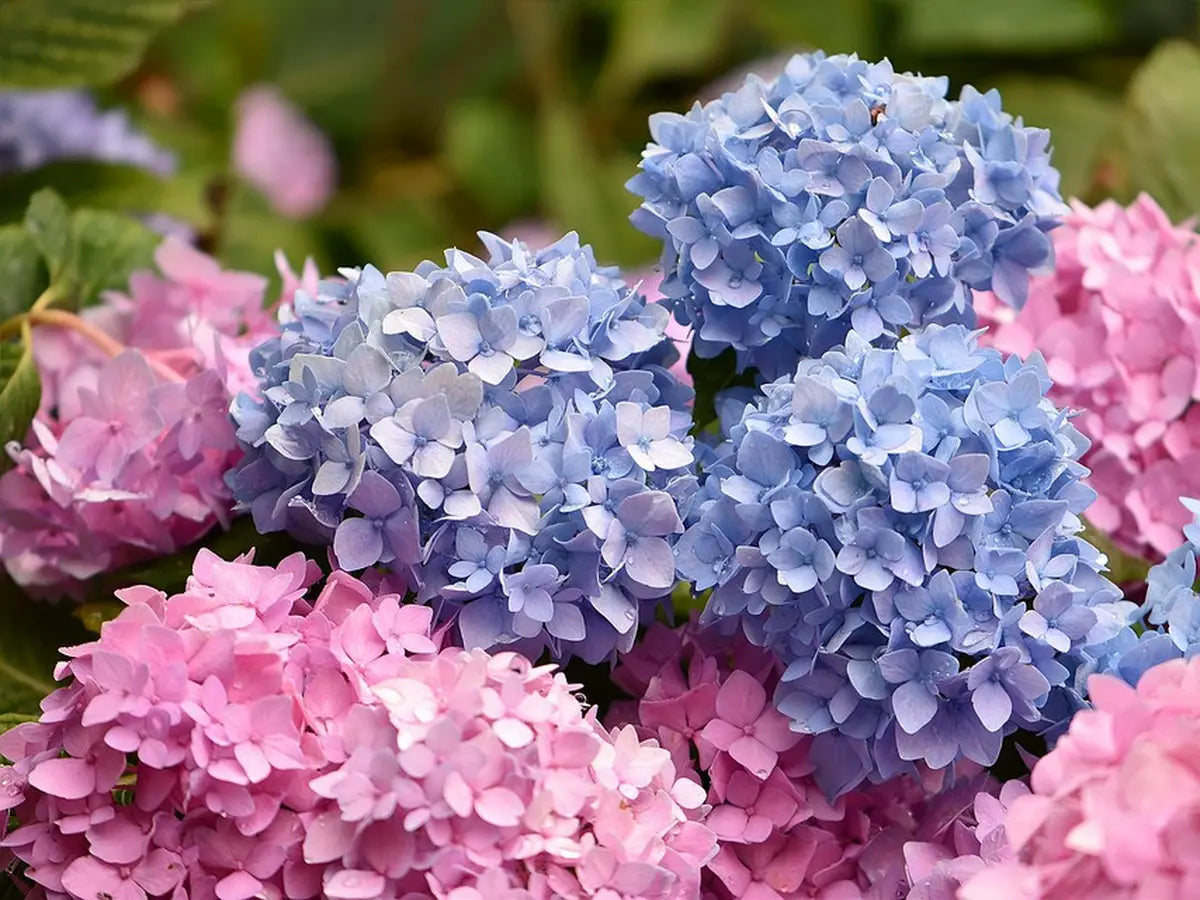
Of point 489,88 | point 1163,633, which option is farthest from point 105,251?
point 489,88

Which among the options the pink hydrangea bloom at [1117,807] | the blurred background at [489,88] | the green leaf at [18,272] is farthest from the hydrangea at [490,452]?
the blurred background at [489,88]

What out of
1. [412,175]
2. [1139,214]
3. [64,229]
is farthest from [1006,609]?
[412,175]

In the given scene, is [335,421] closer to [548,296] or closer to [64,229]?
[548,296]

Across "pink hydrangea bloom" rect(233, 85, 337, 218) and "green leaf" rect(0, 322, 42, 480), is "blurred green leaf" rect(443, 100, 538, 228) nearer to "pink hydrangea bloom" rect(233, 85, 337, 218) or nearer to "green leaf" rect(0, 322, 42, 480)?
"pink hydrangea bloom" rect(233, 85, 337, 218)

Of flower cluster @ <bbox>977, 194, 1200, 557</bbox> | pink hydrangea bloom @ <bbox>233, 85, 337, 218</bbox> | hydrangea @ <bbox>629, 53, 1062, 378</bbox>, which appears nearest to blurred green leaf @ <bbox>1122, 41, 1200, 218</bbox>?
flower cluster @ <bbox>977, 194, 1200, 557</bbox>

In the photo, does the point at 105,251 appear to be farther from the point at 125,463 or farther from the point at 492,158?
the point at 492,158

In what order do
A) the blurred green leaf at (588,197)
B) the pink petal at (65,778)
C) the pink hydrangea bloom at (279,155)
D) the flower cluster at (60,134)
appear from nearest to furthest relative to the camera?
the pink petal at (65,778) < the flower cluster at (60,134) < the blurred green leaf at (588,197) < the pink hydrangea bloom at (279,155)

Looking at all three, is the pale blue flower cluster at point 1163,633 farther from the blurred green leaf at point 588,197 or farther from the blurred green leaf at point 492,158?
the blurred green leaf at point 492,158
